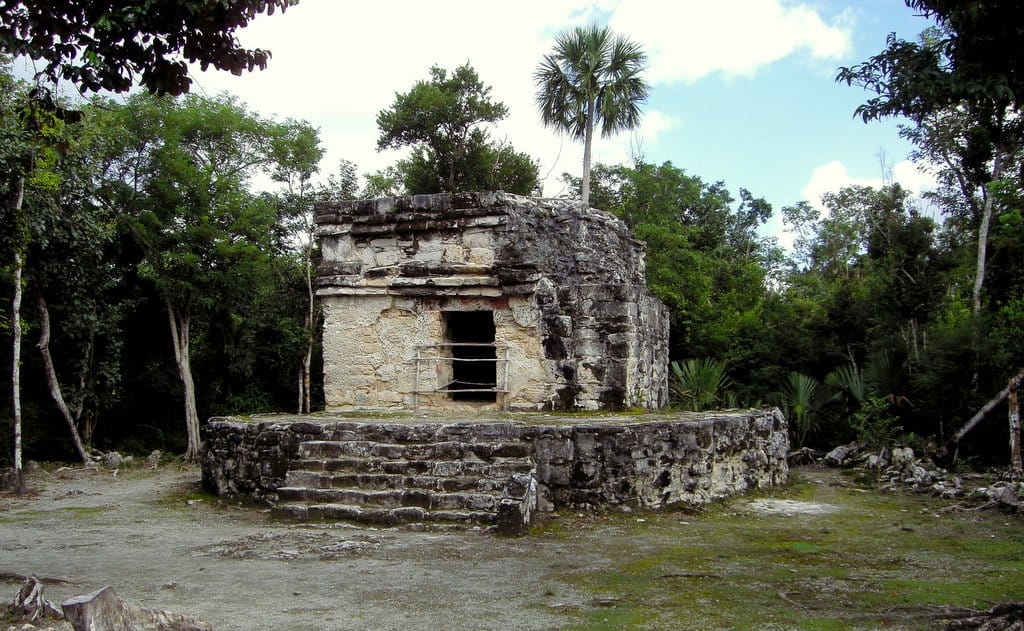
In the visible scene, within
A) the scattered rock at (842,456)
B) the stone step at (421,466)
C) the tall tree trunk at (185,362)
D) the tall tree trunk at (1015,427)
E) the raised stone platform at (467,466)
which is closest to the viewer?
the raised stone platform at (467,466)

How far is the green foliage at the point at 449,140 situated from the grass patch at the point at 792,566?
14.7m

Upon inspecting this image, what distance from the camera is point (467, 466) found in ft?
24.0

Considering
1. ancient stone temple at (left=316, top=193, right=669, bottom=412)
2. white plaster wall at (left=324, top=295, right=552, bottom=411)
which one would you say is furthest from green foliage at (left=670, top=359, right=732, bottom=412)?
white plaster wall at (left=324, top=295, right=552, bottom=411)

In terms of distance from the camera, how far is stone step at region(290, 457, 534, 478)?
23.8 feet

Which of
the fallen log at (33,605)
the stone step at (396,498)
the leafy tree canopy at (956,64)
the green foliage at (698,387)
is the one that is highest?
the leafy tree canopy at (956,64)

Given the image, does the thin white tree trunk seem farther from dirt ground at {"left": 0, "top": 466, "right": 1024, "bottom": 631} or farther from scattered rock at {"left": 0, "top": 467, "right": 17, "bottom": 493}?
dirt ground at {"left": 0, "top": 466, "right": 1024, "bottom": 631}

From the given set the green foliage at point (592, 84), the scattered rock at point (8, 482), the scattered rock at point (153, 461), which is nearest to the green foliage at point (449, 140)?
the green foliage at point (592, 84)

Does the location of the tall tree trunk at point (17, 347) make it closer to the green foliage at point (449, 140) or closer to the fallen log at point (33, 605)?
the fallen log at point (33, 605)

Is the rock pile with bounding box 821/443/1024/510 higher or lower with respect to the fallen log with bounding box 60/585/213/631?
lower

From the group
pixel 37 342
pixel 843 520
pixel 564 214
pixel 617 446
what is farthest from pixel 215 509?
pixel 37 342

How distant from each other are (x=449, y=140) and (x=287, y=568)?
1740 centimetres

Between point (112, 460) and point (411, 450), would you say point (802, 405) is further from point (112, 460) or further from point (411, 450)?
point (112, 460)

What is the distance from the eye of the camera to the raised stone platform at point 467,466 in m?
7.00

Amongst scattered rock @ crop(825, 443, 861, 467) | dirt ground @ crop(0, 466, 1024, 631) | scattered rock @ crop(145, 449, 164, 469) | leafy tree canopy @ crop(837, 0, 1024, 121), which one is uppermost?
leafy tree canopy @ crop(837, 0, 1024, 121)
